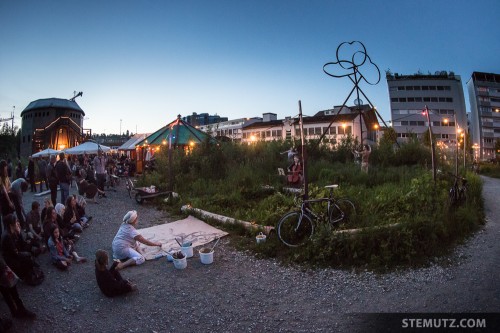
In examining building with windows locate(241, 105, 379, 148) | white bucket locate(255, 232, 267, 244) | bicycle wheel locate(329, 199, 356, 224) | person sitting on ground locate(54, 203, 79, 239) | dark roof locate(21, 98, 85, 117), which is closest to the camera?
white bucket locate(255, 232, 267, 244)

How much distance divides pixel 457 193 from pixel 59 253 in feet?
37.8

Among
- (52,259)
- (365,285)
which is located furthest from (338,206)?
(52,259)

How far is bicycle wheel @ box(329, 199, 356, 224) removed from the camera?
725 cm

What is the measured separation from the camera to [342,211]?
7434 millimetres

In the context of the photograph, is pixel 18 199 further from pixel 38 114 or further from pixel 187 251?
pixel 38 114

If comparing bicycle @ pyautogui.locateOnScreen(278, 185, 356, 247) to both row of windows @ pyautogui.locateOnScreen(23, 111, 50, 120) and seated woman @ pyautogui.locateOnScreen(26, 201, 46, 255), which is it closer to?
seated woman @ pyautogui.locateOnScreen(26, 201, 46, 255)

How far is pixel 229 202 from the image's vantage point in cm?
1038

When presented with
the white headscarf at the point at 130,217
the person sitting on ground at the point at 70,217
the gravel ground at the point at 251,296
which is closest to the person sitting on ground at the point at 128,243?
the white headscarf at the point at 130,217

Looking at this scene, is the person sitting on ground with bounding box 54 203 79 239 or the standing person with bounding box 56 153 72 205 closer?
the person sitting on ground with bounding box 54 203 79 239

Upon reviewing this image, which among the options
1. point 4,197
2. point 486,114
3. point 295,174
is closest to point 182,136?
point 295,174

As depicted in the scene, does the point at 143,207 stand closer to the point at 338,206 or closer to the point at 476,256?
the point at 338,206

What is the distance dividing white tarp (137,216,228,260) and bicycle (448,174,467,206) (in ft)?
23.5

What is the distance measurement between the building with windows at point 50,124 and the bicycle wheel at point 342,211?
47637mm

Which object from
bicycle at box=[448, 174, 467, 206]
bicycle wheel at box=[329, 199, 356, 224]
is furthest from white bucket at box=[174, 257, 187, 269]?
bicycle at box=[448, 174, 467, 206]
